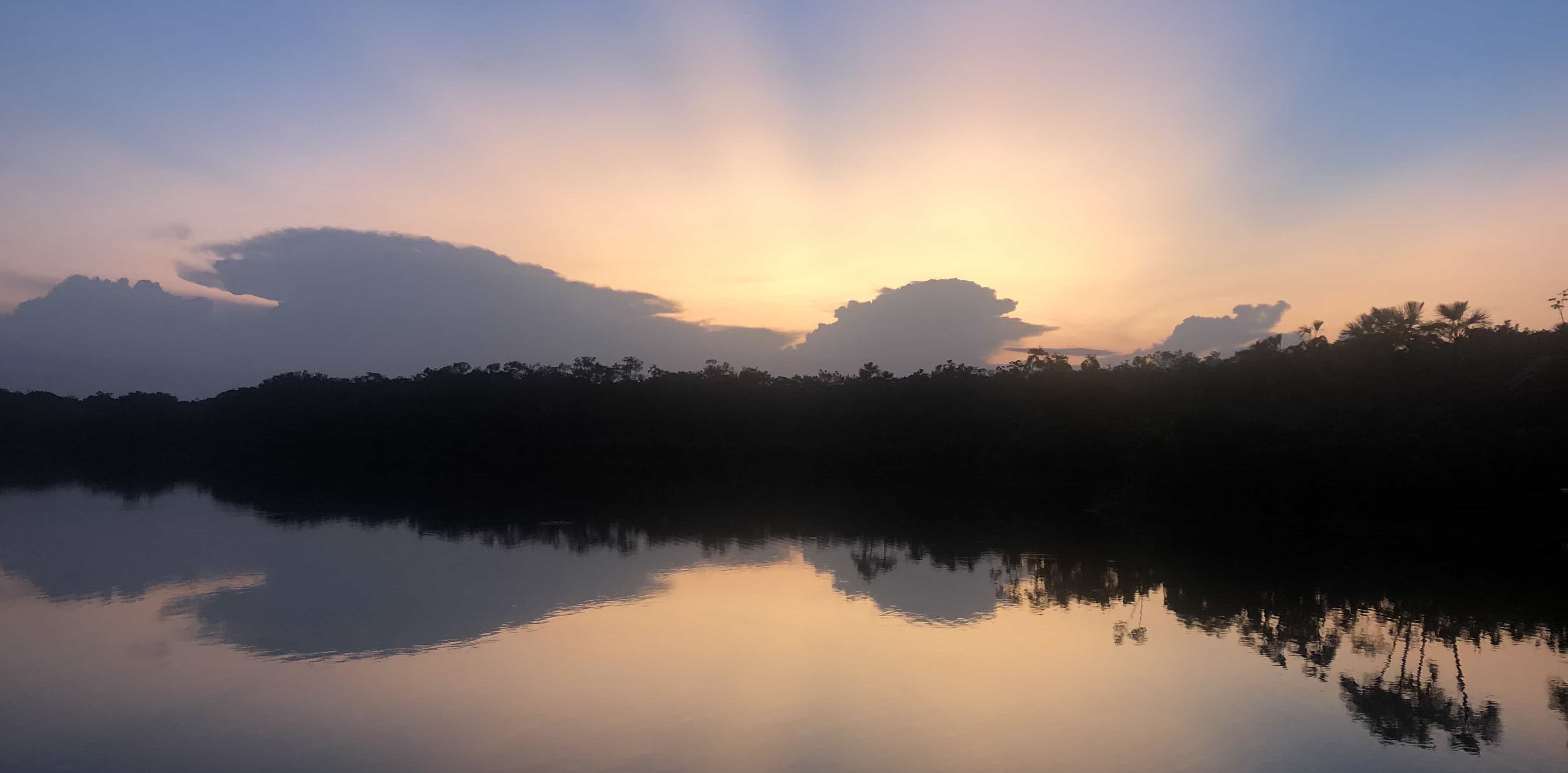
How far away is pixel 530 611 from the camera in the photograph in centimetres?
1407

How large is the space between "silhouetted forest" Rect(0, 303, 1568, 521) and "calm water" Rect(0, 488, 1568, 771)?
1361 centimetres

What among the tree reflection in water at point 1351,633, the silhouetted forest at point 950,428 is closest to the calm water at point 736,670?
the tree reflection in water at point 1351,633

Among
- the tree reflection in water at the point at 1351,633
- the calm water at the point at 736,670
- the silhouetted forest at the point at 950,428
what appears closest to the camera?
the calm water at the point at 736,670

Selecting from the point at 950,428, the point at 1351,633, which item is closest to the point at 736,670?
the point at 1351,633

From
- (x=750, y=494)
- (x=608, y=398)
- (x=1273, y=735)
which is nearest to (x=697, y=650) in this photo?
(x=1273, y=735)

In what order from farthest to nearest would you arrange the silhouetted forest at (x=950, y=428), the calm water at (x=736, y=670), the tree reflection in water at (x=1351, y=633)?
the silhouetted forest at (x=950, y=428) < the tree reflection in water at (x=1351, y=633) < the calm water at (x=736, y=670)

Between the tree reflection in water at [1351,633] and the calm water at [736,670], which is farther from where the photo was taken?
the tree reflection in water at [1351,633]

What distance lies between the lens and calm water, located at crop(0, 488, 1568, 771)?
8.49m

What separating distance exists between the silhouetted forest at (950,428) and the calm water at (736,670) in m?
13.6

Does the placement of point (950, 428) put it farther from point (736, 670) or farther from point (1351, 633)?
point (736, 670)

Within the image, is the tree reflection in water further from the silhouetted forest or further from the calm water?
the silhouetted forest

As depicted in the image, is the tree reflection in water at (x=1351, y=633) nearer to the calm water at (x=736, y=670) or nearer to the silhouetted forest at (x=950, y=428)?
the calm water at (x=736, y=670)

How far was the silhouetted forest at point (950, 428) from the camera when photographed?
1116 inches

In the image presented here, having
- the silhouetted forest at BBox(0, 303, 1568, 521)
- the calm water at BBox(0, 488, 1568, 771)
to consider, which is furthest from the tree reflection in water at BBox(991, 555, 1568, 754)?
the silhouetted forest at BBox(0, 303, 1568, 521)
